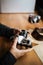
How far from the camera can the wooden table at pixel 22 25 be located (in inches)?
47.3

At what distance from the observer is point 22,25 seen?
6.22ft

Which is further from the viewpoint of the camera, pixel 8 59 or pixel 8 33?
pixel 8 33

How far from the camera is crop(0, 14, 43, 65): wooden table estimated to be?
1.20 meters

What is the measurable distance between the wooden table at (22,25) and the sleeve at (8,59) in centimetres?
8

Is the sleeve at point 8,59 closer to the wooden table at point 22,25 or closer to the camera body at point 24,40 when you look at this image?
the wooden table at point 22,25

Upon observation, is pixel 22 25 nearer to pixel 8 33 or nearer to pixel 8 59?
pixel 8 33

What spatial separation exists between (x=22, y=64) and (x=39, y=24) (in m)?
0.90

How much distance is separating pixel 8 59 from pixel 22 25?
0.86 m

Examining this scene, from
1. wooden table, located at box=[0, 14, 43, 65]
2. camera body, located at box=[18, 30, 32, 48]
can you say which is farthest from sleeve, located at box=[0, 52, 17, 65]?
camera body, located at box=[18, 30, 32, 48]

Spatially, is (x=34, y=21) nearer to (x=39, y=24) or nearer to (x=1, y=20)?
(x=39, y=24)

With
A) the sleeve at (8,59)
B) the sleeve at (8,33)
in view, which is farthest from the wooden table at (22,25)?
the sleeve at (8,33)

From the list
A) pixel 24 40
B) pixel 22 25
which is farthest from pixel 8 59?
pixel 22 25

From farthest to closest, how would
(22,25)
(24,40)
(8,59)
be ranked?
(22,25)
(24,40)
(8,59)

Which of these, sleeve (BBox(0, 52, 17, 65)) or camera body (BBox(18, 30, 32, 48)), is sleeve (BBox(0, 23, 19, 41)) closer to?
camera body (BBox(18, 30, 32, 48))
